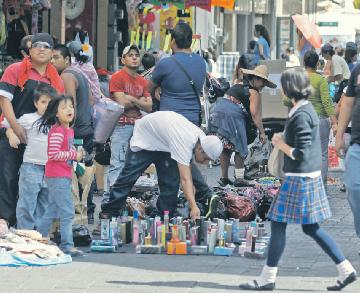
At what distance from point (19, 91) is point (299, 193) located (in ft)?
11.2

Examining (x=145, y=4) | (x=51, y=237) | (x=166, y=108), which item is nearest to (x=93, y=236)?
(x=51, y=237)

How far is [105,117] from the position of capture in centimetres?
1475

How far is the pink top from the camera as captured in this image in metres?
11.5

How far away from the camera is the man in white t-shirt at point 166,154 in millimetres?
12523

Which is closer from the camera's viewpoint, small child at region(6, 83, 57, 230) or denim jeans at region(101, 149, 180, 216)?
small child at region(6, 83, 57, 230)

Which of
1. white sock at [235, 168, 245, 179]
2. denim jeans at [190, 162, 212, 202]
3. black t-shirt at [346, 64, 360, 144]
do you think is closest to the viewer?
black t-shirt at [346, 64, 360, 144]

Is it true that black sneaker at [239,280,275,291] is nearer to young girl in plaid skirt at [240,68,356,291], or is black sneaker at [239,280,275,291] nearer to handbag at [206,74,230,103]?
young girl in plaid skirt at [240,68,356,291]

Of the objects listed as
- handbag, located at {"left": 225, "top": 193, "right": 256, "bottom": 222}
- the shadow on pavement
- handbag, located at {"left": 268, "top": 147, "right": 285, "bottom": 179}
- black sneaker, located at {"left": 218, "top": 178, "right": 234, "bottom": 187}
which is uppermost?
handbag, located at {"left": 268, "top": 147, "right": 285, "bottom": 179}

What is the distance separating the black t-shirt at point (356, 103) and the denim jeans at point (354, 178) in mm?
91

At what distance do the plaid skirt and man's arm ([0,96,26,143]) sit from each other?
2914mm

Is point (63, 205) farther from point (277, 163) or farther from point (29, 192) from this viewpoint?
point (277, 163)

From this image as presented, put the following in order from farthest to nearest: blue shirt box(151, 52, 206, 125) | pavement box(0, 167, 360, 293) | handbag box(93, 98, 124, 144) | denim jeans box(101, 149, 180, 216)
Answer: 1. handbag box(93, 98, 124, 144)
2. blue shirt box(151, 52, 206, 125)
3. denim jeans box(101, 149, 180, 216)
4. pavement box(0, 167, 360, 293)

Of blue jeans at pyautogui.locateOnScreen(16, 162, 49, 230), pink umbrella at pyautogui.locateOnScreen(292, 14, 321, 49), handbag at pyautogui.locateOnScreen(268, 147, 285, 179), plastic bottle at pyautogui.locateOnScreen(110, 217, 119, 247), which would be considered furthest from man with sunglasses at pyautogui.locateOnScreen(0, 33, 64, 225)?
pink umbrella at pyautogui.locateOnScreen(292, 14, 321, 49)

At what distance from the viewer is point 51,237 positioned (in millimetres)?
12375
